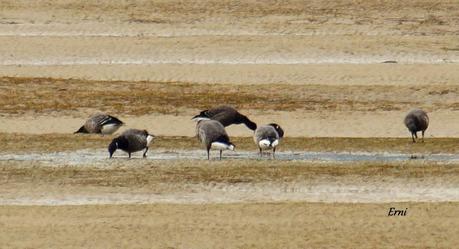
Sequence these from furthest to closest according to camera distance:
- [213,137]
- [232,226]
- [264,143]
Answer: [264,143], [213,137], [232,226]

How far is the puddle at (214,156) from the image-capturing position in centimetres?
2473

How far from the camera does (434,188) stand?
2195 cm

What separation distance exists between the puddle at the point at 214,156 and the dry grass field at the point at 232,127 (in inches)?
2.1

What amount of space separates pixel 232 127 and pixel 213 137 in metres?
6.65

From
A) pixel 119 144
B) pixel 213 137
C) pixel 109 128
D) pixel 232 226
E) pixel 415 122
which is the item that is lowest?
pixel 232 226

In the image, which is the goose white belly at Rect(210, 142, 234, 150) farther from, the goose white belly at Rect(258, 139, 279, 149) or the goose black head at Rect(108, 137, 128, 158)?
the goose black head at Rect(108, 137, 128, 158)

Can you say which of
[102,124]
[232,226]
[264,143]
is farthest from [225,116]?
[232,226]

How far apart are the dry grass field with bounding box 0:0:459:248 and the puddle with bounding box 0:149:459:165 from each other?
52mm

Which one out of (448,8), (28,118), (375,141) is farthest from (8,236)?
(448,8)

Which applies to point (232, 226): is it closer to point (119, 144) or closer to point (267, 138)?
point (267, 138)

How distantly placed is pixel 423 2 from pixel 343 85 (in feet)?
36.7

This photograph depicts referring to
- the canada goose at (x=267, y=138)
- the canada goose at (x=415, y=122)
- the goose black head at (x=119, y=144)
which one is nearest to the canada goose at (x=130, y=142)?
the goose black head at (x=119, y=144)

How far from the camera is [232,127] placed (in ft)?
102

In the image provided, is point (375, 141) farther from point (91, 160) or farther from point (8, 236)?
point (8, 236)
